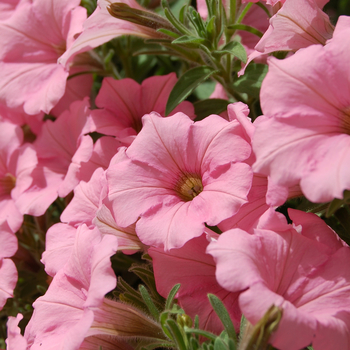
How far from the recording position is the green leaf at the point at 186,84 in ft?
4.20

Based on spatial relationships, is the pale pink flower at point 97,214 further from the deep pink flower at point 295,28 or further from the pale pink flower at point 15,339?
the deep pink flower at point 295,28

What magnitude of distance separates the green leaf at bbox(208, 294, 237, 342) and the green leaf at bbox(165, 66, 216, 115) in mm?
619

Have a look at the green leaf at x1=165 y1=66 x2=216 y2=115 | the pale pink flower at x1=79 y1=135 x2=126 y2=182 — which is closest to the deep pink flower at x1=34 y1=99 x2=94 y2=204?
the pale pink flower at x1=79 y1=135 x2=126 y2=182

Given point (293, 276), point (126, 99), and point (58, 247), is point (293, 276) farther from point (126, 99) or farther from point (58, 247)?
point (126, 99)

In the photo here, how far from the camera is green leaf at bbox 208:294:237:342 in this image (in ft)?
2.87

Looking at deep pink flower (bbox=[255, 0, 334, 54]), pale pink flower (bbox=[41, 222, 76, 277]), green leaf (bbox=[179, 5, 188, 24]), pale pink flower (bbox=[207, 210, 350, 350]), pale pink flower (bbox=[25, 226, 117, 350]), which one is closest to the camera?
pale pink flower (bbox=[207, 210, 350, 350])

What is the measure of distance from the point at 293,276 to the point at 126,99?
895 mm

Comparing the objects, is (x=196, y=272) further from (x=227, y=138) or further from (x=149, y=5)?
(x=149, y=5)

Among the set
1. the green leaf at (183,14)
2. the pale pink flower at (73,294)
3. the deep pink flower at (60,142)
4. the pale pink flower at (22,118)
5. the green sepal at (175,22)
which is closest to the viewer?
the pale pink flower at (73,294)

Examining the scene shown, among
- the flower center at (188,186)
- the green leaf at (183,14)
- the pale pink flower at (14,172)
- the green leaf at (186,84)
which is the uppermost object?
the green leaf at (183,14)

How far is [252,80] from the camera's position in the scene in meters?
1.31

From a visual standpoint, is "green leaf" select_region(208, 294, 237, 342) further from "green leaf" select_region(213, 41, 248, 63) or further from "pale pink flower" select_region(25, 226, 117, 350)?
"green leaf" select_region(213, 41, 248, 63)

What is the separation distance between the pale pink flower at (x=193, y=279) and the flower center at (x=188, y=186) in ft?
0.61

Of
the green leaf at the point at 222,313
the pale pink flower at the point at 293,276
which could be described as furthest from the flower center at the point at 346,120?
the green leaf at the point at 222,313
